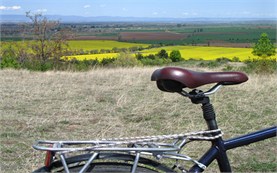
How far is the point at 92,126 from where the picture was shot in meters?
5.52

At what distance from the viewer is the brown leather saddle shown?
1840 mm

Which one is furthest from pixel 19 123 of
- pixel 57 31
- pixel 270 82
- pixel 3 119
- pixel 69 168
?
pixel 57 31

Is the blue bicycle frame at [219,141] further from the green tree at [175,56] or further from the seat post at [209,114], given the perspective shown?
the green tree at [175,56]

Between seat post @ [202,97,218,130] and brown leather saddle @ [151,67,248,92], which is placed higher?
brown leather saddle @ [151,67,248,92]

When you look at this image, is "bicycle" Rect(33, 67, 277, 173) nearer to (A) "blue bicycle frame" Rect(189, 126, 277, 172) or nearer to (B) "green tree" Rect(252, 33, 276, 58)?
(A) "blue bicycle frame" Rect(189, 126, 277, 172)

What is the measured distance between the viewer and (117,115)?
612 centimetres

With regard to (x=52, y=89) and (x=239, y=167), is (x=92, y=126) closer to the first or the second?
(x=239, y=167)

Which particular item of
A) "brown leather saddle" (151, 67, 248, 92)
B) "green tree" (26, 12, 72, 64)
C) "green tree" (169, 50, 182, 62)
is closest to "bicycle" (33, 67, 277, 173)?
"brown leather saddle" (151, 67, 248, 92)

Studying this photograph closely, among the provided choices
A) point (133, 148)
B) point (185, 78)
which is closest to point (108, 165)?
point (133, 148)

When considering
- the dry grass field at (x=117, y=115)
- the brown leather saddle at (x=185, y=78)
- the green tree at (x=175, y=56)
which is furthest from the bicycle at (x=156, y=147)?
the green tree at (x=175, y=56)

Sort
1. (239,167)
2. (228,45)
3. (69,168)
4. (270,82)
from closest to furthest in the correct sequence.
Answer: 1. (69,168)
2. (239,167)
3. (270,82)
4. (228,45)

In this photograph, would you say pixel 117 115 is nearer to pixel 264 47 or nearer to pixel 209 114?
pixel 209 114

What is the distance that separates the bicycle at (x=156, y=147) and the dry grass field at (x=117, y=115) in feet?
6.90

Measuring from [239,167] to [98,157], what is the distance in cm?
251
